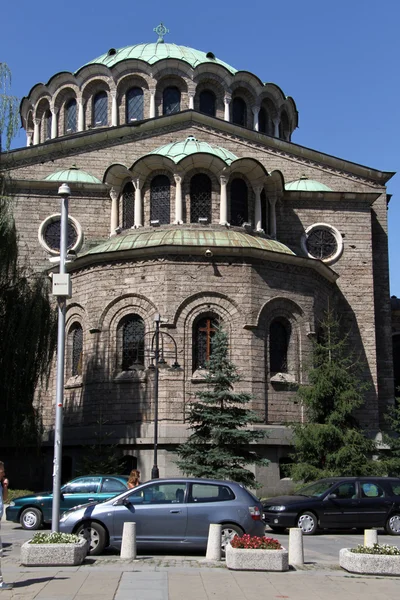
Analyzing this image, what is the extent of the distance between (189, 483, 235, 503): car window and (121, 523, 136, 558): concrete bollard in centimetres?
146

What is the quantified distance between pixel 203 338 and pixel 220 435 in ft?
16.2

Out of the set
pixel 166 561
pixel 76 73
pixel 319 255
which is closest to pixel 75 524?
pixel 166 561

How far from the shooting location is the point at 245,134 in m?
33.5

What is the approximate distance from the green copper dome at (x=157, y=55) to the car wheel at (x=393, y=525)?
26.0 metres

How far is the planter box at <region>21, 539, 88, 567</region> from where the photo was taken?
12.5m

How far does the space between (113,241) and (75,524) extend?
16.0 meters

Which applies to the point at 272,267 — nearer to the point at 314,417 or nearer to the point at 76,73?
the point at 314,417

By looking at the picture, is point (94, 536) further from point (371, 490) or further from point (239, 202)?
point (239, 202)

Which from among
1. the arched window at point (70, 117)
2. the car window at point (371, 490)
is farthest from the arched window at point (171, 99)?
the car window at point (371, 490)

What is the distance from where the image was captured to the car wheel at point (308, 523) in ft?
59.7

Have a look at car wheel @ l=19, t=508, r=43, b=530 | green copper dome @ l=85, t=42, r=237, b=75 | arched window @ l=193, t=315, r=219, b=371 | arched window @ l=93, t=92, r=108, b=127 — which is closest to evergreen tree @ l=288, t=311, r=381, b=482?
arched window @ l=193, t=315, r=219, b=371

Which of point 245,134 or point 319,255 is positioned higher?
point 245,134

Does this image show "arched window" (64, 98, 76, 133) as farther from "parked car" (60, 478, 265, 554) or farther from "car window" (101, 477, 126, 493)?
"parked car" (60, 478, 265, 554)

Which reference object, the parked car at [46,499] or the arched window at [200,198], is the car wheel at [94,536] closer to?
the parked car at [46,499]
